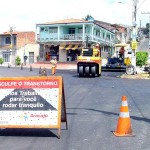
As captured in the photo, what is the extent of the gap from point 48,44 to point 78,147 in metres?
53.5

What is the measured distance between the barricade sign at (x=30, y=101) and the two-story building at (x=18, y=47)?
55.1m

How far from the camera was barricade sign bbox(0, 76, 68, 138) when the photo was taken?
299 inches

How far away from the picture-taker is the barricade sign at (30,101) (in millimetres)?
7590

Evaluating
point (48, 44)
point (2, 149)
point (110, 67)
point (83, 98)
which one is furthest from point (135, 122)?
point (48, 44)

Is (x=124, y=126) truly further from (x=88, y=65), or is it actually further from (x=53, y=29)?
(x=53, y=29)

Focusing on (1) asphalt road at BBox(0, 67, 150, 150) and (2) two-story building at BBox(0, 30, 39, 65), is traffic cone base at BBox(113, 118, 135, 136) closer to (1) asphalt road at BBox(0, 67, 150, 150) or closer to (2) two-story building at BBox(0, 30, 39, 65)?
(1) asphalt road at BBox(0, 67, 150, 150)

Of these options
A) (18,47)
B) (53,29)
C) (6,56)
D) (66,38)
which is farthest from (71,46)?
(6,56)

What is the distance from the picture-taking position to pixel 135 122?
9.17 metres

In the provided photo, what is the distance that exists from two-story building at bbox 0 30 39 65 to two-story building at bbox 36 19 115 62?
143 inches

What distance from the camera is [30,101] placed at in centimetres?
768

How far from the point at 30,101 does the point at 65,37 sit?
51.4m

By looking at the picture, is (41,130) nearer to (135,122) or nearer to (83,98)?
(135,122)

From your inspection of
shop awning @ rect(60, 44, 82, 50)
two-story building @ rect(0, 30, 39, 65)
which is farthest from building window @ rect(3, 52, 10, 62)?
shop awning @ rect(60, 44, 82, 50)

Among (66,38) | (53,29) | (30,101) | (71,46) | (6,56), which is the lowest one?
(30,101)
